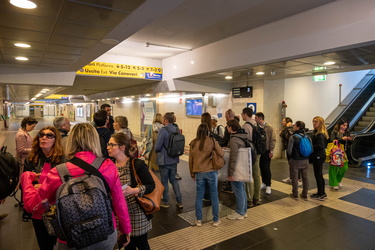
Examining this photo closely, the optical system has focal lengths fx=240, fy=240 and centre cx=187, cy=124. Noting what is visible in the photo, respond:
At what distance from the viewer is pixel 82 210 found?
4.57ft

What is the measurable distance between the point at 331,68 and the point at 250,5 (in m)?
3.26

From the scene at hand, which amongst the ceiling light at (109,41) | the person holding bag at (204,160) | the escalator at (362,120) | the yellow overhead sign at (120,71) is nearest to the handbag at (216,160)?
the person holding bag at (204,160)

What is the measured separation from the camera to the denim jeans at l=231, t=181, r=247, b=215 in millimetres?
3705

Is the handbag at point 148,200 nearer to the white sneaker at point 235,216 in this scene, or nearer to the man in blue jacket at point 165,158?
the man in blue jacket at point 165,158

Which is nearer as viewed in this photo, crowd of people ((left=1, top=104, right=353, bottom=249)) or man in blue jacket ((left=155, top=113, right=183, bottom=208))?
crowd of people ((left=1, top=104, right=353, bottom=249))

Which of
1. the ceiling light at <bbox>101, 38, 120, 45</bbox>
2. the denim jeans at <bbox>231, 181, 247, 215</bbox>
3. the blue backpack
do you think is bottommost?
the denim jeans at <bbox>231, 181, 247, 215</bbox>

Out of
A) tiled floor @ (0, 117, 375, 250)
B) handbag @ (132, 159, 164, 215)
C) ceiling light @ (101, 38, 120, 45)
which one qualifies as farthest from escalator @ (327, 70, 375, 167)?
handbag @ (132, 159, 164, 215)

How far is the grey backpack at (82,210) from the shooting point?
139 centimetres

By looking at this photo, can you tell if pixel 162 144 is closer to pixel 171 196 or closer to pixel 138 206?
pixel 171 196

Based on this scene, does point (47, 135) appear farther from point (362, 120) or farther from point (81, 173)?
point (362, 120)

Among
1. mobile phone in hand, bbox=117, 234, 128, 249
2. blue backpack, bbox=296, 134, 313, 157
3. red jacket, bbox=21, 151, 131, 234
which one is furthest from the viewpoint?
blue backpack, bbox=296, 134, 313, 157

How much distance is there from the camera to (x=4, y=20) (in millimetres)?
2953

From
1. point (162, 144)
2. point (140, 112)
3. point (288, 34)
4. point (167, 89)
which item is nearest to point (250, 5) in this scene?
point (288, 34)

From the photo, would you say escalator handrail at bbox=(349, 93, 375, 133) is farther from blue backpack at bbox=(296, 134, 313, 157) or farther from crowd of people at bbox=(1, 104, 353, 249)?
blue backpack at bbox=(296, 134, 313, 157)
